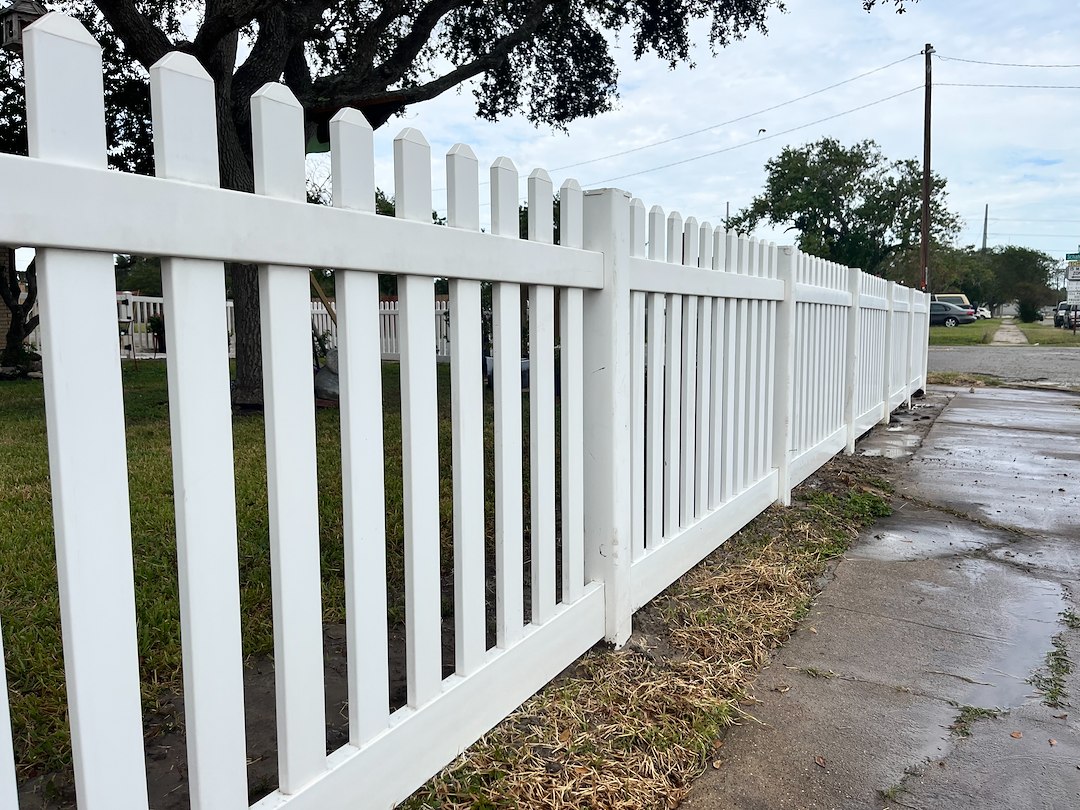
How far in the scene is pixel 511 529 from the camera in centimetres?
208

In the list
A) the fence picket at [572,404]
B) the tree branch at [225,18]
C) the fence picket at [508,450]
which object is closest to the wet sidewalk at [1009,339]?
the tree branch at [225,18]

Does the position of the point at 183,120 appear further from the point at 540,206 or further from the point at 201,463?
the point at 540,206

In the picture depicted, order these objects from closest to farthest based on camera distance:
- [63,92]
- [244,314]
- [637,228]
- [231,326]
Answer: [63,92] → [637,228] → [244,314] → [231,326]

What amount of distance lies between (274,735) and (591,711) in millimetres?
820

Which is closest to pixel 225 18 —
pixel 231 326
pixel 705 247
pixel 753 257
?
pixel 753 257

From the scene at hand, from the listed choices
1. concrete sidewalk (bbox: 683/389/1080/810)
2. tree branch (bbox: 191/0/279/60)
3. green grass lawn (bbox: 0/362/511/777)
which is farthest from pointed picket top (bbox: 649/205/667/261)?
tree branch (bbox: 191/0/279/60)

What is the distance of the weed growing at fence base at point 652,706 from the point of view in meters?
1.77

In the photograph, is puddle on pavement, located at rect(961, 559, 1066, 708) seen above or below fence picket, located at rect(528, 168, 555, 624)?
below

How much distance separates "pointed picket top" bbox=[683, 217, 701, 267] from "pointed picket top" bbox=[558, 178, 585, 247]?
2.78ft

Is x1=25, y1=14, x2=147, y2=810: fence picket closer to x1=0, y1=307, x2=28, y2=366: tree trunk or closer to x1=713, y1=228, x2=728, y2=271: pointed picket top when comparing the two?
x1=713, y1=228, x2=728, y2=271: pointed picket top

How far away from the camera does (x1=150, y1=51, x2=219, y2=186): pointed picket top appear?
44.4 inches

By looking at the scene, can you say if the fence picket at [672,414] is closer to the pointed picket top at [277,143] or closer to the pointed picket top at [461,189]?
the pointed picket top at [461,189]

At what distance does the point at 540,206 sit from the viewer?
2121mm

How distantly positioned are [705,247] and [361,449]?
216 cm
